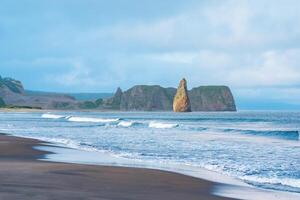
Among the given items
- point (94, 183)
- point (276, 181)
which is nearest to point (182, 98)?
point (276, 181)

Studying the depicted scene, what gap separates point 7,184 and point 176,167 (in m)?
7.18

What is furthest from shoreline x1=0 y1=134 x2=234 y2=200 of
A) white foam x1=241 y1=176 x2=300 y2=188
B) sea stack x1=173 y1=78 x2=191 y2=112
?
sea stack x1=173 y1=78 x2=191 y2=112

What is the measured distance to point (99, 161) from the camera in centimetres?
1769

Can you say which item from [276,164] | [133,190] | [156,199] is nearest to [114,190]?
[133,190]

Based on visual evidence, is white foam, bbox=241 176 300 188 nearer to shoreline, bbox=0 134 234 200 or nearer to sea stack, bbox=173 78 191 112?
shoreline, bbox=0 134 234 200

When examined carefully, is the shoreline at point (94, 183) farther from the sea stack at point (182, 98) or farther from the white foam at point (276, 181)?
the sea stack at point (182, 98)

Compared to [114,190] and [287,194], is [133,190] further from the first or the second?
[287,194]

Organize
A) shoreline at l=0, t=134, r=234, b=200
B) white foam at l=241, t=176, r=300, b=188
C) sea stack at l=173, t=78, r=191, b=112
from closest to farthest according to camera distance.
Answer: shoreline at l=0, t=134, r=234, b=200 → white foam at l=241, t=176, r=300, b=188 → sea stack at l=173, t=78, r=191, b=112

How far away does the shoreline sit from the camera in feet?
32.3

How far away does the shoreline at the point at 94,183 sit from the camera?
32.3 ft

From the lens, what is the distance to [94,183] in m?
11.7

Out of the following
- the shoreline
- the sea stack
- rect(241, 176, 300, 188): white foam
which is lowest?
rect(241, 176, 300, 188): white foam

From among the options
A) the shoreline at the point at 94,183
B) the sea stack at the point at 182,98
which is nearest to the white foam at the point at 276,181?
the shoreline at the point at 94,183

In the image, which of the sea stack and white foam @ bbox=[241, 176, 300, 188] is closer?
white foam @ bbox=[241, 176, 300, 188]
